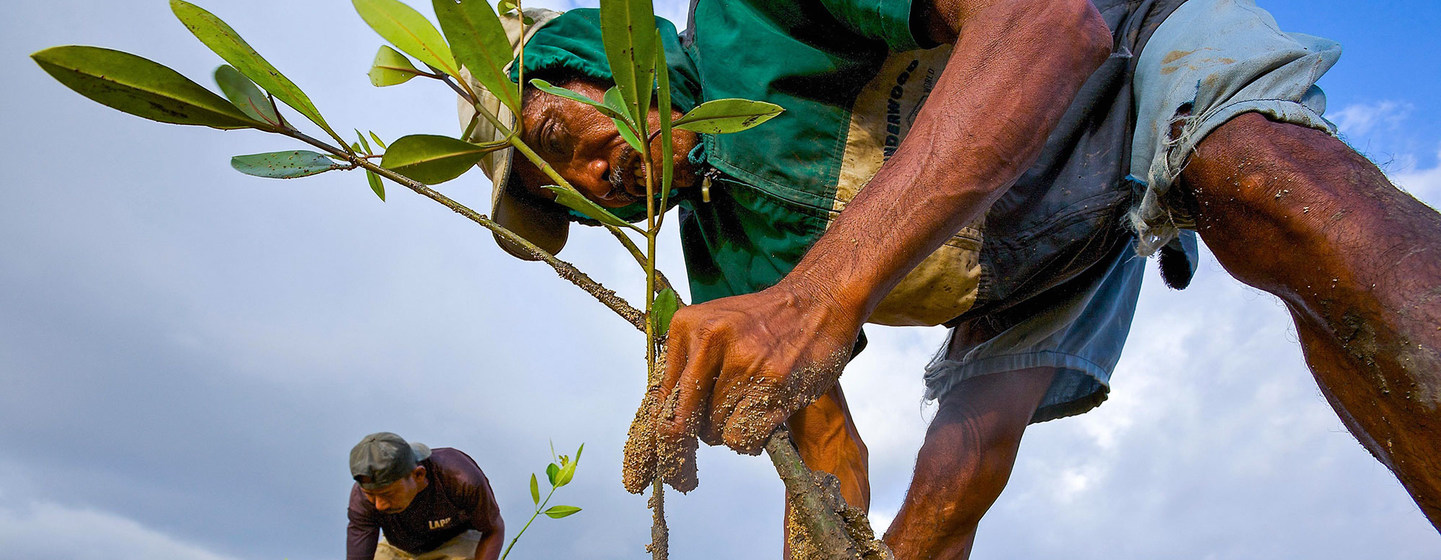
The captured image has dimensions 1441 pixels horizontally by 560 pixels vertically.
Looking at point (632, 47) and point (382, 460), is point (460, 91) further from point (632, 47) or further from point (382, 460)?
point (382, 460)

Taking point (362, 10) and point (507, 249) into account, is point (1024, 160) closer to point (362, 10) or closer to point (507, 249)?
Answer: point (362, 10)

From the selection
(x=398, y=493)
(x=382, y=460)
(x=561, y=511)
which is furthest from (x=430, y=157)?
(x=398, y=493)

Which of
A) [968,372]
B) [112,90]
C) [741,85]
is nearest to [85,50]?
[112,90]

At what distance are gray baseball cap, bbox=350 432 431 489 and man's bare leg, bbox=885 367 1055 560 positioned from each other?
2562mm

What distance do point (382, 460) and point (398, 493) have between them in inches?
8.3

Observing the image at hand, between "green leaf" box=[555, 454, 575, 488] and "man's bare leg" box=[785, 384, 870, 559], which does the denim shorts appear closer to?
"man's bare leg" box=[785, 384, 870, 559]

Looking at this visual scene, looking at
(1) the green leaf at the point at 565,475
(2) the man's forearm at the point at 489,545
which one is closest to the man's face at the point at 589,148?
(1) the green leaf at the point at 565,475

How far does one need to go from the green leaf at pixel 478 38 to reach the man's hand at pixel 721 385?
241mm

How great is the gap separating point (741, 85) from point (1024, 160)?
0.50 metres

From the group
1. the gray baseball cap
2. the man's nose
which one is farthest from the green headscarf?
the gray baseball cap

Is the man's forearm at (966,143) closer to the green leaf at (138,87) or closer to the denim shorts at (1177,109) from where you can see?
the denim shorts at (1177,109)

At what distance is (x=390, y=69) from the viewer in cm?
74

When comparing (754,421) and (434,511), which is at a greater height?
(434,511)

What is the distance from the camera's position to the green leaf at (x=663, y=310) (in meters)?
0.65
